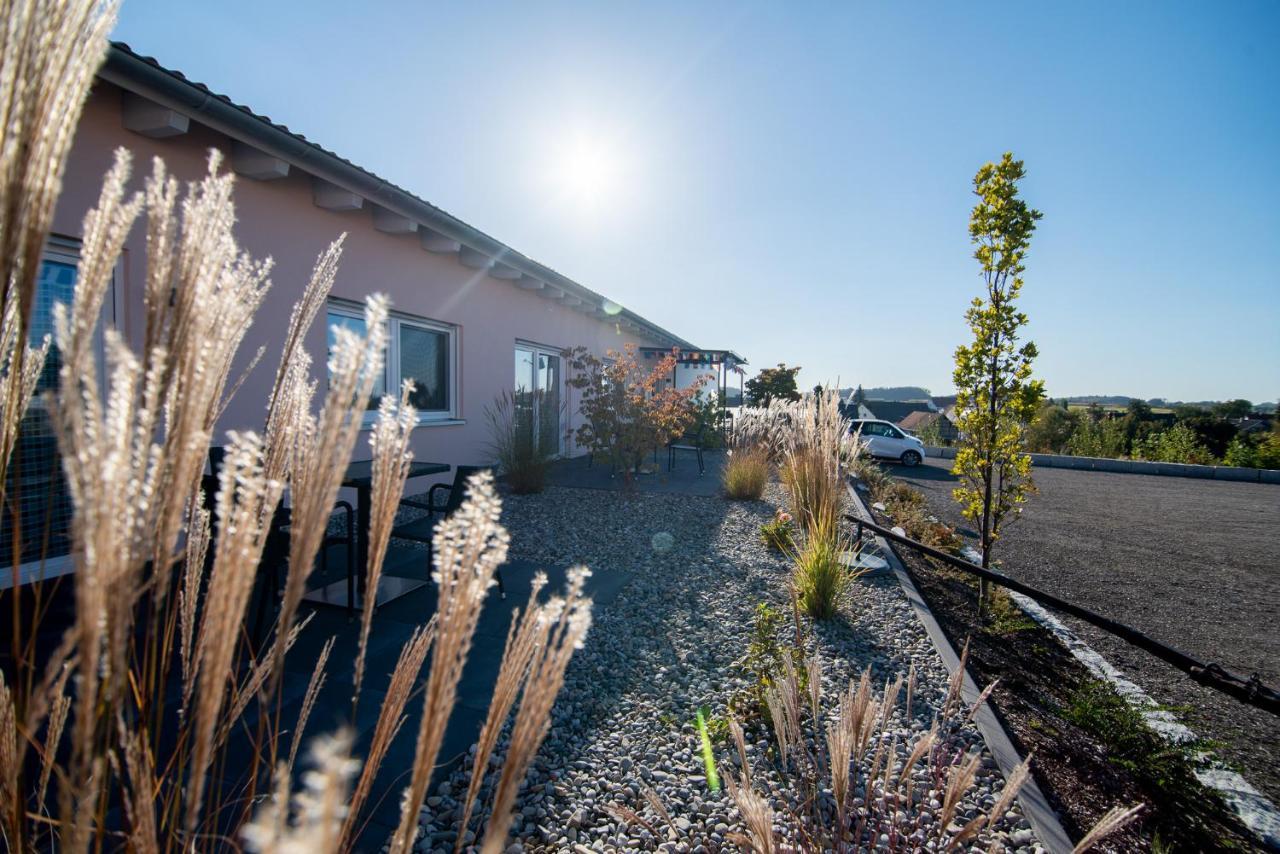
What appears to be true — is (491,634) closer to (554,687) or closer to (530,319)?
(554,687)

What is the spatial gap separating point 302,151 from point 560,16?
346 centimetres

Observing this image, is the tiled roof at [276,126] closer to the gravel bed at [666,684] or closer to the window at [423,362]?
the window at [423,362]

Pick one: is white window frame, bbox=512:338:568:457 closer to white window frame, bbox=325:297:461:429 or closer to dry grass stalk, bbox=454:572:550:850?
white window frame, bbox=325:297:461:429

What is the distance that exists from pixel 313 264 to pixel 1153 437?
22.0 m

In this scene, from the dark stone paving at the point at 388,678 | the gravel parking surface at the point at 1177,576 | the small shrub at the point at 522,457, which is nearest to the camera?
the dark stone paving at the point at 388,678

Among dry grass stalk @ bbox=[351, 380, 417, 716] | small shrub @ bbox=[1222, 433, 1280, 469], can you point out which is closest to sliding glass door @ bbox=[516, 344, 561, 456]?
dry grass stalk @ bbox=[351, 380, 417, 716]

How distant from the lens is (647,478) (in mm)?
9602

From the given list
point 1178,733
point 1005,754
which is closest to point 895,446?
point 1178,733

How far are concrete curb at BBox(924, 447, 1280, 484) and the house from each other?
11751mm

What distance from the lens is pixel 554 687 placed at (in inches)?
25.4

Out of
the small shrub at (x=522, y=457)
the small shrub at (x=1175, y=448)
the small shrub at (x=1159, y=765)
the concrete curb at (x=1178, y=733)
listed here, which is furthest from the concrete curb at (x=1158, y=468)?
the small shrub at (x=1159, y=765)

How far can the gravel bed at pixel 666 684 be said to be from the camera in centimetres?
193

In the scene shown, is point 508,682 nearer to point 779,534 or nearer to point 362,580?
point 362,580

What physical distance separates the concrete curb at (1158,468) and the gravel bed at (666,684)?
12177 mm
